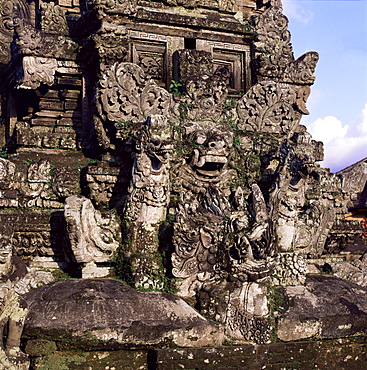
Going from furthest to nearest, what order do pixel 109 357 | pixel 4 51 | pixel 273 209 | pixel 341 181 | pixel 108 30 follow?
1. pixel 4 51
2. pixel 341 181
3. pixel 108 30
4. pixel 273 209
5. pixel 109 357

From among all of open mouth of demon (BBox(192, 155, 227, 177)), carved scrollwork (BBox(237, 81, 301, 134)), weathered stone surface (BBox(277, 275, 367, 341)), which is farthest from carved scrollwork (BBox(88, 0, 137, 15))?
weathered stone surface (BBox(277, 275, 367, 341))

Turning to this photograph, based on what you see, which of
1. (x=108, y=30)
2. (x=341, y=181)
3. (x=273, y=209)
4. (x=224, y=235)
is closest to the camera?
(x=224, y=235)

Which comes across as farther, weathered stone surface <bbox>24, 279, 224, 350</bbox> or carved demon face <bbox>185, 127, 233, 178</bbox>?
carved demon face <bbox>185, 127, 233, 178</bbox>

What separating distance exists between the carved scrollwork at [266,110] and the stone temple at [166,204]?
0.09ft

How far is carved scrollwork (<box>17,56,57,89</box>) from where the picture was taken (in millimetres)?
12617

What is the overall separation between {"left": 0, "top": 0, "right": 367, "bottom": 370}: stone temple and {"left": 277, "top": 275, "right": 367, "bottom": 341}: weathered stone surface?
3cm

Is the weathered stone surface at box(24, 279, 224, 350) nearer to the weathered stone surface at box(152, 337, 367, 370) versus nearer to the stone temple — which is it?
the stone temple

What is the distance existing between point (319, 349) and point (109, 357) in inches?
128

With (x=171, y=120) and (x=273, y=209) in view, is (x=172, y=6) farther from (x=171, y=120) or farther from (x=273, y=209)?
(x=273, y=209)

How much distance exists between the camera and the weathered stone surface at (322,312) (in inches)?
414

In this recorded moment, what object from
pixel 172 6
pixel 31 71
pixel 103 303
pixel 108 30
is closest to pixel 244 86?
pixel 172 6

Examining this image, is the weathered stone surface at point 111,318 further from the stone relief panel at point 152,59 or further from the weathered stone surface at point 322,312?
the stone relief panel at point 152,59

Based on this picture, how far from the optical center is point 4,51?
1536 centimetres

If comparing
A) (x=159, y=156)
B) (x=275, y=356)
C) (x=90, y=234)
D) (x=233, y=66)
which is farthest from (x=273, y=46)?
(x=275, y=356)
